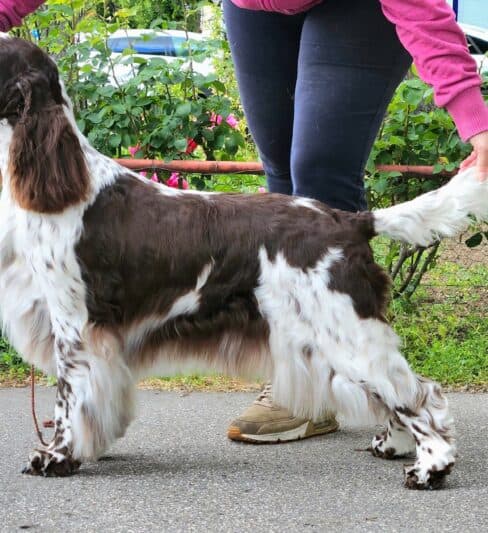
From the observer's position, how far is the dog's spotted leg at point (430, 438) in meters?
2.90

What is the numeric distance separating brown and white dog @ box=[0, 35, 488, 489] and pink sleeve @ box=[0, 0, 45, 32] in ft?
0.89

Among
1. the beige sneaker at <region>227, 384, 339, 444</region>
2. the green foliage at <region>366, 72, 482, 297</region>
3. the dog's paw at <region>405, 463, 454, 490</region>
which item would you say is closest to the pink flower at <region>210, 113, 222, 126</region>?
the green foliage at <region>366, 72, 482, 297</region>

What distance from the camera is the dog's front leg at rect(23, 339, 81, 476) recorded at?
3.04m

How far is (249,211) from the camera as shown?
3059 mm

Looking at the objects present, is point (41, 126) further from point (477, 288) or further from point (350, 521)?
point (477, 288)

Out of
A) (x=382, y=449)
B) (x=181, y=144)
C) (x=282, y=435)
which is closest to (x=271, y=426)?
(x=282, y=435)

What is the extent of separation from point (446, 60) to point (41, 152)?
124 cm

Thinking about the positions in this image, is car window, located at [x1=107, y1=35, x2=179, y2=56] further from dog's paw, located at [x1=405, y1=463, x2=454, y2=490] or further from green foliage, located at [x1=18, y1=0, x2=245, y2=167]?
dog's paw, located at [x1=405, y1=463, x2=454, y2=490]

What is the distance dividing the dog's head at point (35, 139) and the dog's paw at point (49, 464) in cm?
77

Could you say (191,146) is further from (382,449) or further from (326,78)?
(382,449)

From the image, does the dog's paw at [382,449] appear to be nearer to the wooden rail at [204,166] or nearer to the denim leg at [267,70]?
the denim leg at [267,70]

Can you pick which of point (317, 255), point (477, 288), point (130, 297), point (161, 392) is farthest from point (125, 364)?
point (477, 288)

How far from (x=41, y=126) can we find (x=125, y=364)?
80 centimetres

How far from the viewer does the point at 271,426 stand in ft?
11.4
